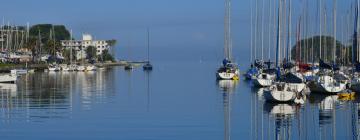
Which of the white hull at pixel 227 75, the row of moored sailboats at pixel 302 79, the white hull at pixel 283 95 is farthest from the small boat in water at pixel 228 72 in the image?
the white hull at pixel 283 95

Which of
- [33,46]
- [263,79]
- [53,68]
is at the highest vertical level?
[33,46]

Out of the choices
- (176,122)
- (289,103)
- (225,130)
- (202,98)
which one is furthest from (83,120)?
(202,98)

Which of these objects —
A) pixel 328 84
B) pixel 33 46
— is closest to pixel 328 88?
pixel 328 84

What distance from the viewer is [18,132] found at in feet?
112

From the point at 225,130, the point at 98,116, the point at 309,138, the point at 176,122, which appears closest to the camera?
the point at 309,138

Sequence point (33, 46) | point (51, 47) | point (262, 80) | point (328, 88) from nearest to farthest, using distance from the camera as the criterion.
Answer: point (328, 88)
point (262, 80)
point (33, 46)
point (51, 47)

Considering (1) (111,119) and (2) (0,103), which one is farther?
(2) (0,103)

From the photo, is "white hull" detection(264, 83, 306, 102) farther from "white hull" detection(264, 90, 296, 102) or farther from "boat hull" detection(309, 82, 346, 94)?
"boat hull" detection(309, 82, 346, 94)

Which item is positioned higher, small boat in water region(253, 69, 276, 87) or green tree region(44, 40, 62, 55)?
green tree region(44, 40, 62, 55)

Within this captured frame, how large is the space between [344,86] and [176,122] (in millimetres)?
25302

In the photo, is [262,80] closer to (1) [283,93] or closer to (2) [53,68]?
(1) [283,93]

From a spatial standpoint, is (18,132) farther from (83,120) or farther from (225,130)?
(225,130)

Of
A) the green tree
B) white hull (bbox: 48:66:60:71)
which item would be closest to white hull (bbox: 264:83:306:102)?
white hull (bbox: 48:66:60:71)

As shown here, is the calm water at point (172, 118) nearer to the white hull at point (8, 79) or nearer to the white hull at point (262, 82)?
the white hull at point (262, 82)
